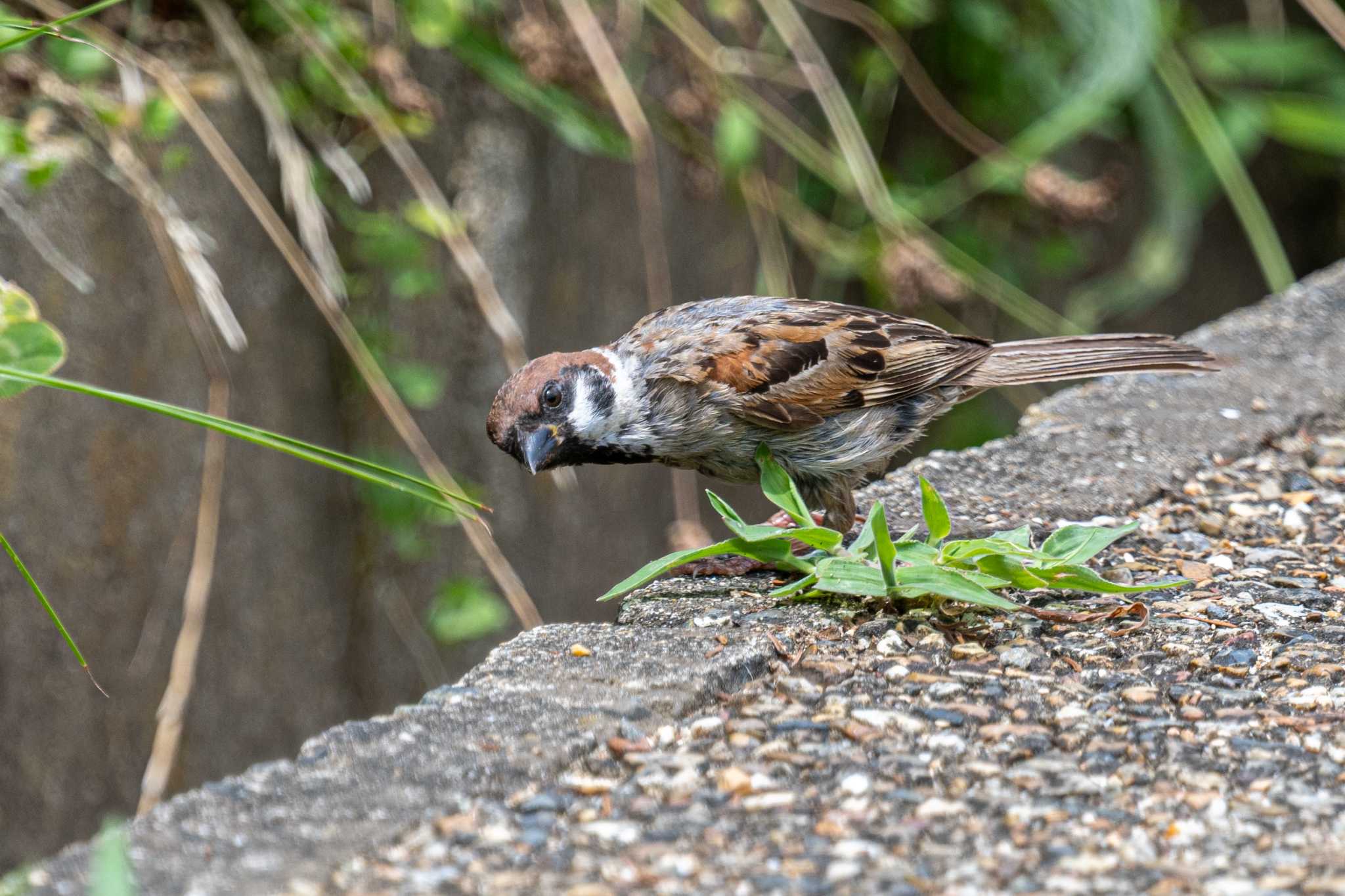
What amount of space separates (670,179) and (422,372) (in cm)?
134

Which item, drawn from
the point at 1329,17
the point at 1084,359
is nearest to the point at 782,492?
the point at 1084,359

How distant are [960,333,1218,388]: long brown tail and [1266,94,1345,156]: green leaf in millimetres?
1993

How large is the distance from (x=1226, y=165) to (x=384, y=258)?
2755mm

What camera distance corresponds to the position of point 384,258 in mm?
4277

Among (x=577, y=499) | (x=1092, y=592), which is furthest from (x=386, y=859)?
(x=577, y=499)

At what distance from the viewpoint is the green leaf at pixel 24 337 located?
2.64m

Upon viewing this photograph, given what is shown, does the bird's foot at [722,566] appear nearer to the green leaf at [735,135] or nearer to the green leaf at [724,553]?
the green leaf at [724,553]

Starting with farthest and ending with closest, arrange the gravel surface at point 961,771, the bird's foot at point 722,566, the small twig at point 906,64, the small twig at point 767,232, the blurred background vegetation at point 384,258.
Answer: the small twig at point 906,64 < the small twig at point 767,232 < the blurred background vegetation at point 384,258 < the bird's foot at point 722,566 < the gravel surface at point 961,771

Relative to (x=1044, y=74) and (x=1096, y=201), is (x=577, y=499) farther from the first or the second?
(x=1044, y=74)

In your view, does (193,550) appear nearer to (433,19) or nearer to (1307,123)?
(433,19)

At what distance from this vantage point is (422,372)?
4336mm

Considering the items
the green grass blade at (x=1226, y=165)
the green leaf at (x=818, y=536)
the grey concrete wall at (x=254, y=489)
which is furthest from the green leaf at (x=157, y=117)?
the green grass blade at (x=1226, y=165)

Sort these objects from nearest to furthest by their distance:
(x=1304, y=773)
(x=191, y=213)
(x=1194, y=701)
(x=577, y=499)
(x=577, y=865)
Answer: (x=577, y=865) < (x=1304, y=773) < (x=1194, y=701) < (x=191, y=213) < (x=577, y=499)

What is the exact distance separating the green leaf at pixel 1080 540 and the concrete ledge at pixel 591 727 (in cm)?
16
